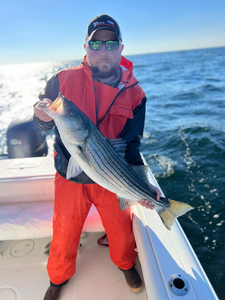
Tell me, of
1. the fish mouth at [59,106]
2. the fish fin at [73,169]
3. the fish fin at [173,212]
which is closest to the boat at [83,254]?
the fish fin at [173,212]

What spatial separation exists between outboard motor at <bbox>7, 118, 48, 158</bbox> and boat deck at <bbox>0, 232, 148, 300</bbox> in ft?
7.51

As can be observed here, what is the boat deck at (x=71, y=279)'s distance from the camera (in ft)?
9.12

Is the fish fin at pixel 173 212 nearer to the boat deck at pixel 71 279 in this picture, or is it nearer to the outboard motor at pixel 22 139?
the boat deck at pixel 71 279

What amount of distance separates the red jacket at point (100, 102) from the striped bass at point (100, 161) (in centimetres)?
42

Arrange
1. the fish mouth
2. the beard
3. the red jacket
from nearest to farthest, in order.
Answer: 1. the fish mouth
2. the red jacket
3. the beard

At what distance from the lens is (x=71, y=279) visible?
2.98 metres

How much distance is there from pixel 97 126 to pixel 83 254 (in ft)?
7.21

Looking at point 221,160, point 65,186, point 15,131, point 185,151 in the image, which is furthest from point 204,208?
point 15,131

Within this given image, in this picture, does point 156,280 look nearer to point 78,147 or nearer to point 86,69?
point 78,147

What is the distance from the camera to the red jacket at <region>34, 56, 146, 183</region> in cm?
259

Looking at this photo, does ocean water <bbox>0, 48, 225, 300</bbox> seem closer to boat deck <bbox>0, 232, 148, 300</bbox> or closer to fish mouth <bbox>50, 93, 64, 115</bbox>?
boat deck <bbox>0, 232, 148, 300</bbox>

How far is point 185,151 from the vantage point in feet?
27.2

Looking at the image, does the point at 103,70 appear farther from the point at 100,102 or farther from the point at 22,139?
the point at 22,139

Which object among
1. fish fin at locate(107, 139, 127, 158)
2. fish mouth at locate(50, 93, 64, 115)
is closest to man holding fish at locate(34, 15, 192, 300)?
fish fin at locate(107, 139, 127, 158)
